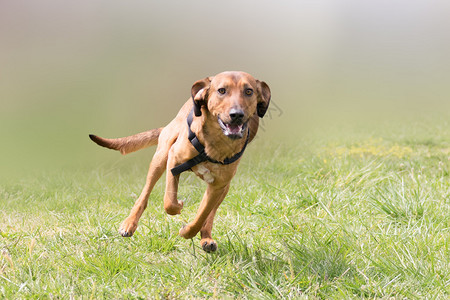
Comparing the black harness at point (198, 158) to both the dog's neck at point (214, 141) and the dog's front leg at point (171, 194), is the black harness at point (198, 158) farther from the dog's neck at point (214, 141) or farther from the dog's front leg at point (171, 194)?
the dog's front leg at point (171, 194)

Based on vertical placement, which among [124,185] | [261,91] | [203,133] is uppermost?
[261,91]

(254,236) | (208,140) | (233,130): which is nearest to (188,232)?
(208,140)

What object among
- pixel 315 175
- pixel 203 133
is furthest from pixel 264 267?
pixel 315 175

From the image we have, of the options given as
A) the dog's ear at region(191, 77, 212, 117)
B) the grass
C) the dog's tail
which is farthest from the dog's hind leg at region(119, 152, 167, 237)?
the dog's ear at region(191, 77, 212, 117)

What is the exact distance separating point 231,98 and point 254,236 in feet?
5.14

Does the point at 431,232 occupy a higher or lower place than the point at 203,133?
lower

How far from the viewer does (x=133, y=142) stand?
14.0ft

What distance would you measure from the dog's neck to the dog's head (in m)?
0.13

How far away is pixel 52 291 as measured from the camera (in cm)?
326

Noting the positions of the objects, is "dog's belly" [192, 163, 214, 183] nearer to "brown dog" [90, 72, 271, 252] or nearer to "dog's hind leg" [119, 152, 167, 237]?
"brown dog" [90, 72, 271, 252]

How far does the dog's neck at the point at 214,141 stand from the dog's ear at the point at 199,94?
9 cm

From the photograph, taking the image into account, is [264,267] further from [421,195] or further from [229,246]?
[421,195]

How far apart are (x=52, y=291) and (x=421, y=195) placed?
339 centimetres

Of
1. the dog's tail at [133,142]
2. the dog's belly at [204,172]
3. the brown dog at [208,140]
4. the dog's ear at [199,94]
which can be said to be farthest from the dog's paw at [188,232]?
the dog's tail at [133,142]
